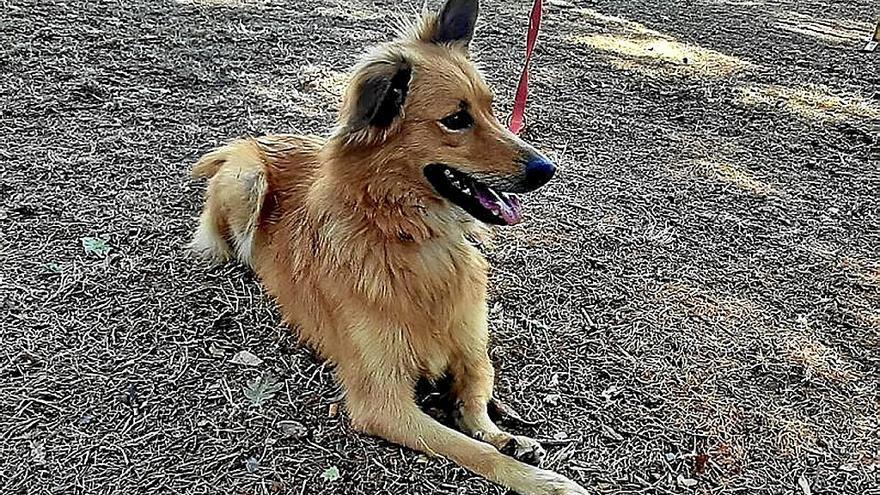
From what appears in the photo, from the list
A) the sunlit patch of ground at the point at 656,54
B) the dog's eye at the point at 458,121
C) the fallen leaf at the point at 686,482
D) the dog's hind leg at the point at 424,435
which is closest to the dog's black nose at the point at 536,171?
the dog's eye at the point at 458,121

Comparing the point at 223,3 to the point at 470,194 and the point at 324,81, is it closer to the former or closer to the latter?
the point at 324,81

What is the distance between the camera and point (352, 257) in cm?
357

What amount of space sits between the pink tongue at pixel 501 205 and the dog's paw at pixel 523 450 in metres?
0.90

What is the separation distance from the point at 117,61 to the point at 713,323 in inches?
219

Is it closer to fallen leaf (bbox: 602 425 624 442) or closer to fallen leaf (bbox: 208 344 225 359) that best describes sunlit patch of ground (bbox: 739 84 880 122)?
fallen leaf (bbox: 602 425 624 442)

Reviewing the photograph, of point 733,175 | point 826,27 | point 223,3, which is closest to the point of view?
point 733,175

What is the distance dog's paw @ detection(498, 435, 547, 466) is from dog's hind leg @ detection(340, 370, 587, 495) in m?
0.08

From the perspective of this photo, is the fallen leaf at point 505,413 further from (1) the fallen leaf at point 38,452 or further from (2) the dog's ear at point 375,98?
(1) the fallen leaf at point 38,452

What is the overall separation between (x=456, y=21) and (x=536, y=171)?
0.79 metres

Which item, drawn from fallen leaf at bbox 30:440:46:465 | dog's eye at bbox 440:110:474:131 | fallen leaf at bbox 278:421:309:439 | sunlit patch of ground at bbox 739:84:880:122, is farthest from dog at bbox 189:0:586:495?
sunlit patch of ground at bbox 739:84:880:122

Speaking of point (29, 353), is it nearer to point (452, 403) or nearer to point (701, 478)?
point (452, 403)

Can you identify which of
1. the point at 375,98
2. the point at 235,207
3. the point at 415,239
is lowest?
the point at 235,207

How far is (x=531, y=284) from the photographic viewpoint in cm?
481

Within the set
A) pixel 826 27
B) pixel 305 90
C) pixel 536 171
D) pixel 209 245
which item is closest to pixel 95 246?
pixel 209 245
